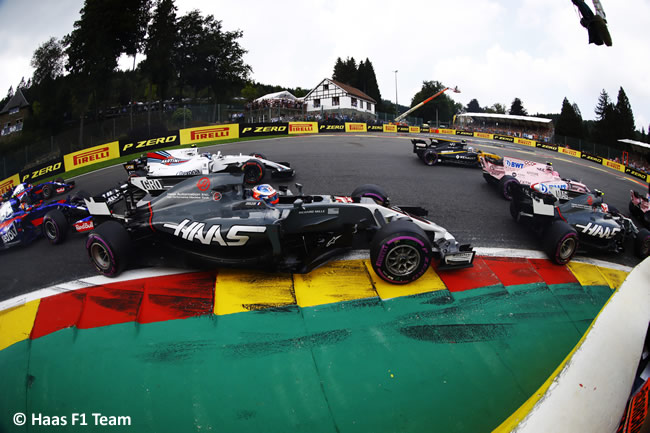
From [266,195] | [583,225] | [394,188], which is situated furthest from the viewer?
[394,188]

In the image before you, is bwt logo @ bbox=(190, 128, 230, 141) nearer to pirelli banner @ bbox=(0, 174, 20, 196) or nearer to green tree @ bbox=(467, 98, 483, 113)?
pirelli banner @ bbox=(0, 174, 20, 196)

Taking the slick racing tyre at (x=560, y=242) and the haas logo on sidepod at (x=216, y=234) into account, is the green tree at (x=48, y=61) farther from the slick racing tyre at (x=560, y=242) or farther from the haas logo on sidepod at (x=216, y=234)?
the slick racing tyre at (x=560, y=242)

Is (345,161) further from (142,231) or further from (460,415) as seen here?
(460,415)

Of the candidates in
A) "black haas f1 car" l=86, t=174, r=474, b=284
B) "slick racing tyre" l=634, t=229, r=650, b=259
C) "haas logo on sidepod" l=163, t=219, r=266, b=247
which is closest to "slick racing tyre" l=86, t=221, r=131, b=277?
"black haas f1 car" l=86, t=174, r=474, b=284

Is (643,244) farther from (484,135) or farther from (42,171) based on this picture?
(484,135)

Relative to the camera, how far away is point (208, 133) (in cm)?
1014

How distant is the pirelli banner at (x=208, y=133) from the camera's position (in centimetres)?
844

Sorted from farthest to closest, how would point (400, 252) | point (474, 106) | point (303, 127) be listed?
point (474, 106)
point (303, 127)
point (400, 252)

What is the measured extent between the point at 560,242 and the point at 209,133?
31.8ft

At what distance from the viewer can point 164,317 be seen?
3.26 metres

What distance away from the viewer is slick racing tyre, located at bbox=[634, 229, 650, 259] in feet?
14.7

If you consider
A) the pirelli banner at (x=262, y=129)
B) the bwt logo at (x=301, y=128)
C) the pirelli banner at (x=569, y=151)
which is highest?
the bwt logo at (x=301, y=128)

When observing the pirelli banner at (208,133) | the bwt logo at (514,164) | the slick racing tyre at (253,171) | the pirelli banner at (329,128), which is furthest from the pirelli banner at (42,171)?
the pirelli banner at (329,128)

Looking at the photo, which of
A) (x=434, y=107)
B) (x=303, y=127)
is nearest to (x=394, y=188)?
(x=303, y=127)
